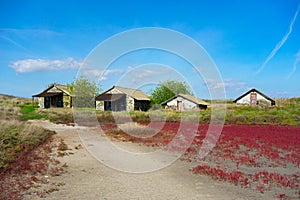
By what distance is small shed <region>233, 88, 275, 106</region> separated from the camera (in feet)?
178

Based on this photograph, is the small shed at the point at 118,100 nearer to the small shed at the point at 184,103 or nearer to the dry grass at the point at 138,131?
the small shed at the point at 184,103

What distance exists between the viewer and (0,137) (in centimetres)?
1359

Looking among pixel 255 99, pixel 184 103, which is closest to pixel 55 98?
pixel 184 103

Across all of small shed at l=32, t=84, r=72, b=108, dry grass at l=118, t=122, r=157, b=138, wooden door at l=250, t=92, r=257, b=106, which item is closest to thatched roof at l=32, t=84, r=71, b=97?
small shed at l=32, t=84, r=72, b=108

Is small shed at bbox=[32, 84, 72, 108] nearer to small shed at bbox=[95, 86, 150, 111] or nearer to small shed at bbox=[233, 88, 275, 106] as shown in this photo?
small shed at bbox=[95, 86, 150, 111]

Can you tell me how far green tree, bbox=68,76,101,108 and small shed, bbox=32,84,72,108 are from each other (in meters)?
1.79

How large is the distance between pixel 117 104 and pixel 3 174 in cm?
4413

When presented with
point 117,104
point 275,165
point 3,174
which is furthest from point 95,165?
point 117,104

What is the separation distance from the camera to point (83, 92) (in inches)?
2532

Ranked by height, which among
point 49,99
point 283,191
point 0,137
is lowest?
point 283,191

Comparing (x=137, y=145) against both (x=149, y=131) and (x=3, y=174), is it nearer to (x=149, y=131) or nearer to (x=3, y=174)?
(x=149, y=131)

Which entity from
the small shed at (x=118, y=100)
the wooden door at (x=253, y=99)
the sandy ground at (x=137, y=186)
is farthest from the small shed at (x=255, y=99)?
the sandy ground at (x=137, y=186)

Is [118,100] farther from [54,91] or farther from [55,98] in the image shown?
[54,91]

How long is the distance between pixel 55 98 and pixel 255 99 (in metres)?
40.3
